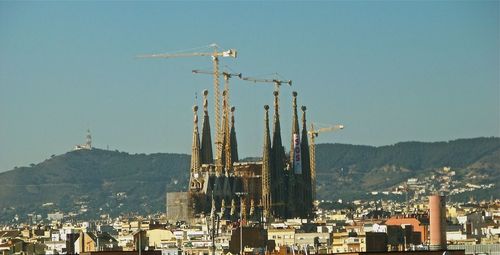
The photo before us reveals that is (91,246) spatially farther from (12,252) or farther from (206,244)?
(206,244)

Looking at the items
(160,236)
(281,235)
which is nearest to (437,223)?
(281,235)

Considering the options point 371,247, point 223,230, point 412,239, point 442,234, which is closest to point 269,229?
point 223,230

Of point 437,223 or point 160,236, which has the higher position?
point 160,236

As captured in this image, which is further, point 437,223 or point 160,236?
point 160,236

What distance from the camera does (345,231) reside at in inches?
7013

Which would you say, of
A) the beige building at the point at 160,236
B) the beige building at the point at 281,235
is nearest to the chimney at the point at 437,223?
the beige building at the point at 281,235

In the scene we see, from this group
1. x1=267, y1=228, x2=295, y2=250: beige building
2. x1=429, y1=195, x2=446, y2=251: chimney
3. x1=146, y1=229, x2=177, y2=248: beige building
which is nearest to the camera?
x1=429, y1=195, x2=446, y2=251: chimney

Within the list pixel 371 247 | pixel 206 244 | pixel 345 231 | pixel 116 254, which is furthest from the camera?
pixel 345 231

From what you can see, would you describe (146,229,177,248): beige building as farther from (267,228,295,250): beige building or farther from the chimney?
the chimney

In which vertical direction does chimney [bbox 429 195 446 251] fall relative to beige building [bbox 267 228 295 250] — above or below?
below

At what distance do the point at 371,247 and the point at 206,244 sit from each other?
144 feet

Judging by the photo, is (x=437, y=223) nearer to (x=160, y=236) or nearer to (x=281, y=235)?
(x=281, y=235)

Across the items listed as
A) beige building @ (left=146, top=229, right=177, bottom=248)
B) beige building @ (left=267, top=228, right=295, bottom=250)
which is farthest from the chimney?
beige building @ (left=146, top=229, right=177, bottom=248)

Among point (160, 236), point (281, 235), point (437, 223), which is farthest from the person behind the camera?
point (160, 236)
